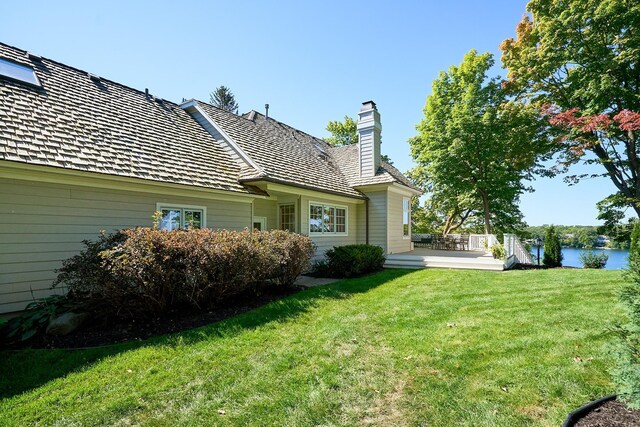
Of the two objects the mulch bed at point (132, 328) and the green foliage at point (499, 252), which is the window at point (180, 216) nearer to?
the mulch bed at point (132, 328)

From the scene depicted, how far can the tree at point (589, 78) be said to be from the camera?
516 inches

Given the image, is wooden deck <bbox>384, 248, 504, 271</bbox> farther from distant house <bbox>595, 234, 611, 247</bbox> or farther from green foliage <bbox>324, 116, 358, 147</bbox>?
green foliage <bbox>324, 116, 358, 147</bbox>

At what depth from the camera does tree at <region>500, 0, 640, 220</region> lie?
43.0 feet

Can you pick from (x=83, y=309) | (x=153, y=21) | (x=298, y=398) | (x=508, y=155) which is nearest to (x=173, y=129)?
(x=153, y=21)

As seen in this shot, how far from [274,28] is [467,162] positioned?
43.4ft

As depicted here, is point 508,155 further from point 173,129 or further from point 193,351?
point 193,351

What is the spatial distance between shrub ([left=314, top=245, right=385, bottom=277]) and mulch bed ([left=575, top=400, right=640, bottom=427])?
7.40m

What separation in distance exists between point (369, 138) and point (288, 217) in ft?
18.5

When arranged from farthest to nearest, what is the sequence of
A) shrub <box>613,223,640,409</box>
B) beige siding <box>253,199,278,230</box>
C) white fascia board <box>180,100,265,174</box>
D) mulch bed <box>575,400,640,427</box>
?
beige siding <box>253,199,278,230</box>
white fascia board <box>180,100,265,174</box>
mulch bed <box>575,400,640,427</box>
shrub <box>613,223,640,409</box>

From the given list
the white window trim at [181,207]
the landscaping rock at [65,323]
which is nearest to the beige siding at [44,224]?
the white window trim at [181,207]

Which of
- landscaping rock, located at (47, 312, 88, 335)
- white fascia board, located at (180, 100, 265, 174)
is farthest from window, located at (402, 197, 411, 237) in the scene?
landscaping rock, located at (47, 312, 88, 335)

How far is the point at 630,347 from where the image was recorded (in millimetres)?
2264

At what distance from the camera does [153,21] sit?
31.1ft

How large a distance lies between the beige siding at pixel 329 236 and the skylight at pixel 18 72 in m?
7.82
